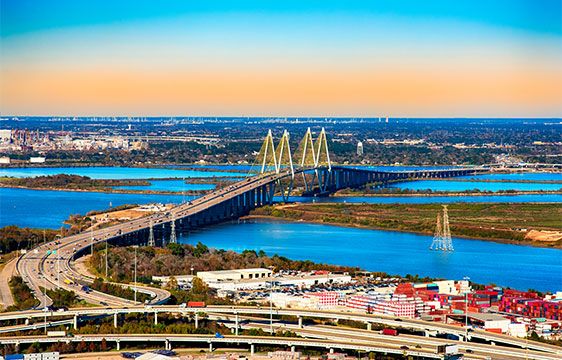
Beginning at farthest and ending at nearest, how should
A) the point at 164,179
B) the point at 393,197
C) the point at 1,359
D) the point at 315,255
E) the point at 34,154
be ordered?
the point at 34,154 → the point at 164,179 → the point at 393,197 → the point at 315,255 → the point at 1,359

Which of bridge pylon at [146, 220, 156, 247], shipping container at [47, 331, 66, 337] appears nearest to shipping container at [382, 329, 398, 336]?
shipping container at [47, 331, 66, 337]

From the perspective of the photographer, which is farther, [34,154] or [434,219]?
[34,154]

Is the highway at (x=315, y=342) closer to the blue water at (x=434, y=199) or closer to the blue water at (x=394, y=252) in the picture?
the blue water at (x=394, y=252)

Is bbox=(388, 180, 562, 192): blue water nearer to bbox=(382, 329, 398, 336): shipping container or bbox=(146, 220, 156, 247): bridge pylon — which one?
bbox=(146, 220, 156, 247): bridge pylon

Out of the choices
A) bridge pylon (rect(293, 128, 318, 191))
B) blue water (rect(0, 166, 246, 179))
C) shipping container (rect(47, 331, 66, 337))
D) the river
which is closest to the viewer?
shipping container (rect(47, 331, 66, 337))

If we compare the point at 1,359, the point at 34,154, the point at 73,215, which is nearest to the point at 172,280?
the point at 1,359

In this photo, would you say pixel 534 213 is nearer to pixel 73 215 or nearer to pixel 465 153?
pixel 73 215

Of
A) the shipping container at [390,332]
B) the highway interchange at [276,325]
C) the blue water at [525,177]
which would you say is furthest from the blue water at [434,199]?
the shipping container at [390,332]

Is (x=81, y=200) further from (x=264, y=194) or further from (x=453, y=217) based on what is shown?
(x=453, y=217)

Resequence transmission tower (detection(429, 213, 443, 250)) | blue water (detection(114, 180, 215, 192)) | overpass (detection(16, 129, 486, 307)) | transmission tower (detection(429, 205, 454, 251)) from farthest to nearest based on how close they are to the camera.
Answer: blue water (detection(114, 180, 215, 192)) → transmission tower (detection(429, 213, 443, 250)) → transmission tower (detection(429, 205, 454, 251)) → overpass (detection(16, 129, 486, 307))
